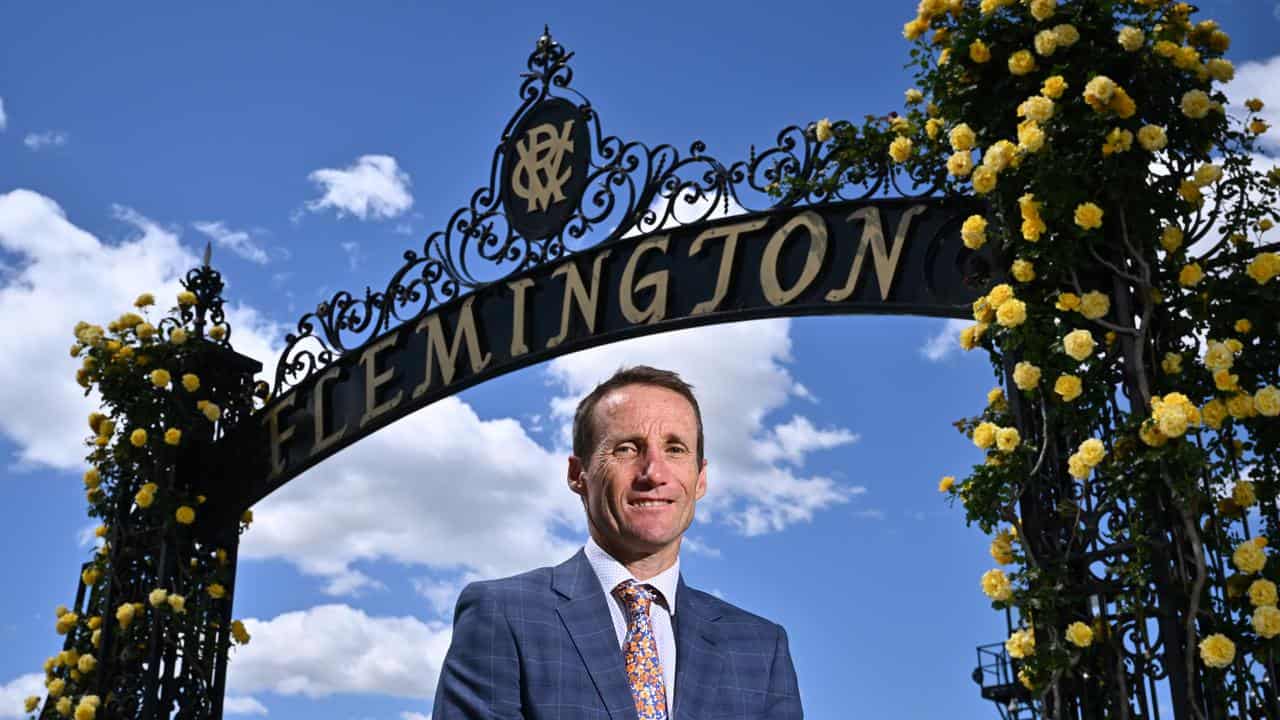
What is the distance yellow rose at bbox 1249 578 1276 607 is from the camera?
3545 millimetres

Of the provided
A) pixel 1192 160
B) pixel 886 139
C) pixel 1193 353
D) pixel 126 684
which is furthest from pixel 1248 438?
pixel 126 684

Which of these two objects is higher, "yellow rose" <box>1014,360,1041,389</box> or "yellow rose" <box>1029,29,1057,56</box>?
"yellow rose" <box>1029,29,1057,56</box>

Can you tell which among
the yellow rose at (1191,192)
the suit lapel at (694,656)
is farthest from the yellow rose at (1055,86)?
the suit lapel at (694,656)

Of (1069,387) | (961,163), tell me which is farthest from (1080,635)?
(961,163)

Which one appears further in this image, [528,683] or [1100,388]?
[1100,388]

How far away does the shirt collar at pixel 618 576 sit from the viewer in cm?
205

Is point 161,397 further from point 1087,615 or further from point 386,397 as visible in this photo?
point 1087,615

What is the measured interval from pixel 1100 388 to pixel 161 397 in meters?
5.71

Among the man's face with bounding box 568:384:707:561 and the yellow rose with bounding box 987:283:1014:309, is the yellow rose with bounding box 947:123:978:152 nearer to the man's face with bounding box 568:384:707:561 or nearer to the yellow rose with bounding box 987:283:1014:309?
the yellow rose with bounding box 987:283:1014:309

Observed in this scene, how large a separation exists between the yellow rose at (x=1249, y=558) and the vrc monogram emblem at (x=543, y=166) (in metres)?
3.94

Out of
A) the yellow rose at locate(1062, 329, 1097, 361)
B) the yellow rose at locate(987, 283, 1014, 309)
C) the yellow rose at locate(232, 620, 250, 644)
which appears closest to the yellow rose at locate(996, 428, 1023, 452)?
the yellow rose at locate(1062, 329, 1097, 361)

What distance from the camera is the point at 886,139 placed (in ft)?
17.2

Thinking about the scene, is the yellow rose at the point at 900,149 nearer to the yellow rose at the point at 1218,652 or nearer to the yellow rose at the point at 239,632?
the yellow rose at the point at 1218,652

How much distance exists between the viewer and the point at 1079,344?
12.7ft
